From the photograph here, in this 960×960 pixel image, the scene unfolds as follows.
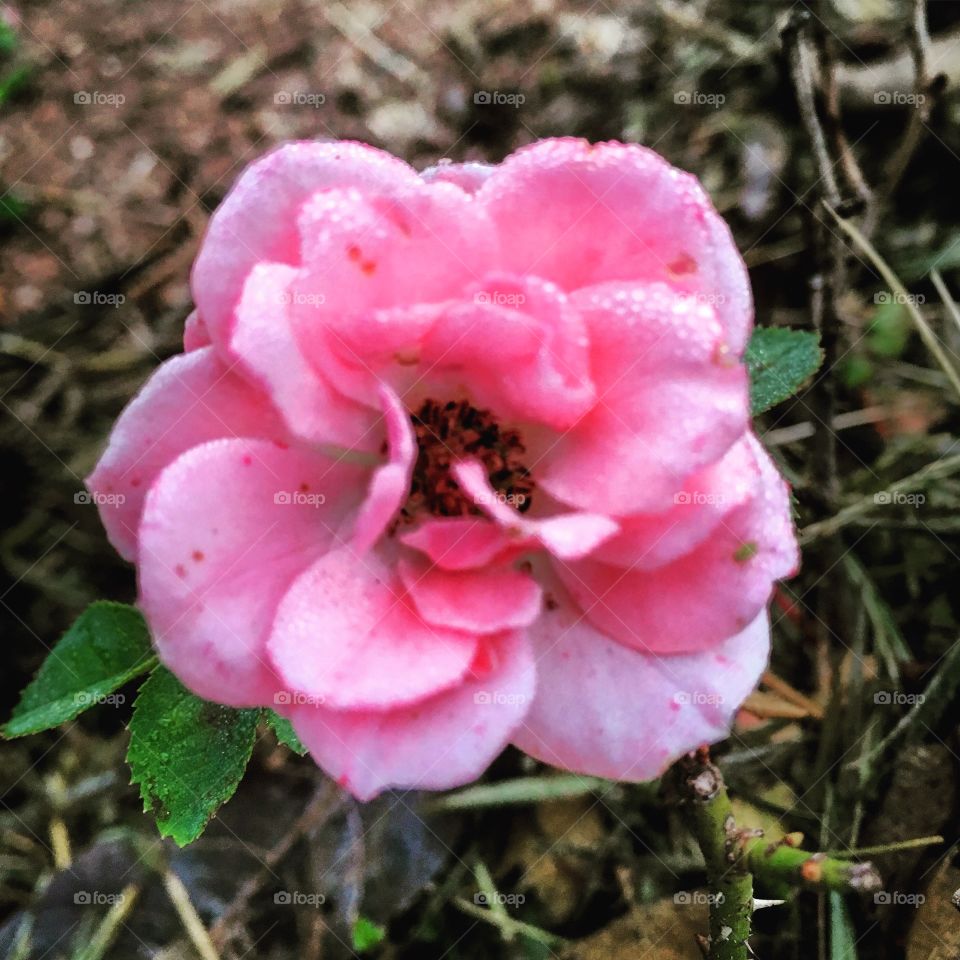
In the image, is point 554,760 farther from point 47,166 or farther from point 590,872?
point 47,166

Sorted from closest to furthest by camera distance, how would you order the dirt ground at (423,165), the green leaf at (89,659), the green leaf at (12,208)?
the green leaf at (89,659) → the dirt ground at (423,165) → the green leaf at (12,208)

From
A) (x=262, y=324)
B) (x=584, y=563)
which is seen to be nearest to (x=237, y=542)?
(x=262, y=324)

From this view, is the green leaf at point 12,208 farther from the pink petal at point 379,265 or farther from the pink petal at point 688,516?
the pink petal at point 688,516

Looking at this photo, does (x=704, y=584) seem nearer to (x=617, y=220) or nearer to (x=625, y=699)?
(x=625, y=699)

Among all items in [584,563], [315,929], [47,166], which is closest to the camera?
[584,563]

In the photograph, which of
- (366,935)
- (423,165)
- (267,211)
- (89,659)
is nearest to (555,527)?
(267,211)

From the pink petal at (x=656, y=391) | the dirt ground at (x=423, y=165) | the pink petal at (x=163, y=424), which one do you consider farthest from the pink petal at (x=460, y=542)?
the dirt ground at (x=423, y=165)

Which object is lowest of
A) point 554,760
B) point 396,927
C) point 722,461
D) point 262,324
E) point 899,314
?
point 396,927
